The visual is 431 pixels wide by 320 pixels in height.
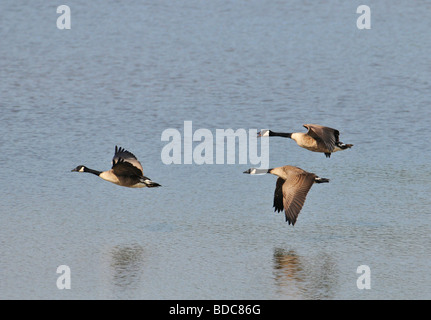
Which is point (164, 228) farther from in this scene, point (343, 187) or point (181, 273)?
point (343, 187)

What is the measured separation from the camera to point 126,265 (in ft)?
51.8

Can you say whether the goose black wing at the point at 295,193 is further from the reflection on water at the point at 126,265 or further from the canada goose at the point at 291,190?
the reflection on water at the point at 126,265

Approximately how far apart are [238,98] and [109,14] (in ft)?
30.4

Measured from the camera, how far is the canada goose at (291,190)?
16703 millimetres

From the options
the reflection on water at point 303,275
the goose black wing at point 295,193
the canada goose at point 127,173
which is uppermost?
the canada goose at point 127,173

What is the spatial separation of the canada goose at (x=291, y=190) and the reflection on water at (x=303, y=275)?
2.43ft

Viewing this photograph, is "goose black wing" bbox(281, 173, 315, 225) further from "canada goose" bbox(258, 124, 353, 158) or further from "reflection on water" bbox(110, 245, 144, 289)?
"reflection on water" bbox(110, 245, 144, 289)

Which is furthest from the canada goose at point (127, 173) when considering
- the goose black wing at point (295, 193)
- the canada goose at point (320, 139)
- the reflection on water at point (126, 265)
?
the canada goose at point (320, 139)

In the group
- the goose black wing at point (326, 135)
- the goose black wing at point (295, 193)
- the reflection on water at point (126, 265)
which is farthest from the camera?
the goose black wing at point (326, 135)

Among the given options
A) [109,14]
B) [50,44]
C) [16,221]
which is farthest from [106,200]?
[109,14]

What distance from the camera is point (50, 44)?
98.8ft

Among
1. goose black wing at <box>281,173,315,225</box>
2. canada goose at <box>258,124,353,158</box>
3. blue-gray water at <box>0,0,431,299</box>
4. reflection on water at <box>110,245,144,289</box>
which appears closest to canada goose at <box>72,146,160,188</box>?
blue-gray water at <box>0,0,431,299</box>

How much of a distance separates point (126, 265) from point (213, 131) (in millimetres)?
7513

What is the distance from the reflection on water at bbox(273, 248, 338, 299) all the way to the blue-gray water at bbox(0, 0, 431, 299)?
1.6 inches
